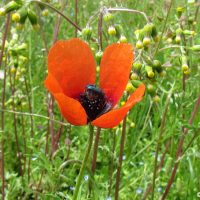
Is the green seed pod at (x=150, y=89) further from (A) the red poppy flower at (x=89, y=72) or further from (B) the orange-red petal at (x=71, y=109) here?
(B) the orange-red petal at (x=71, y=109)

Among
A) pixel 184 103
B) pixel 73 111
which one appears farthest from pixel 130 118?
pixel 73 111

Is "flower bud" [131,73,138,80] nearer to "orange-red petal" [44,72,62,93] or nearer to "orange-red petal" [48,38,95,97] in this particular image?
"orange-red petal" [48,38,95,97]

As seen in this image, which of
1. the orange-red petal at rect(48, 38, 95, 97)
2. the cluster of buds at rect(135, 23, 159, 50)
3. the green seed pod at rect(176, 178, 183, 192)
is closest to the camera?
the orange-red petal at rect(48, 38, 95, 97)

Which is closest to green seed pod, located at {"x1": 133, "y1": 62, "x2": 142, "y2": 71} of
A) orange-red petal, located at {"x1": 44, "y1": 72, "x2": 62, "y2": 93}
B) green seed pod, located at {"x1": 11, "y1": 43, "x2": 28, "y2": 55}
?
orange-red petal, located at {"x1": 44, "y1": 72, "x2": 62, "y2": 93}

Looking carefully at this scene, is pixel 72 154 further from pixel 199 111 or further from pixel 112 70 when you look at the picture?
pixel 112 70

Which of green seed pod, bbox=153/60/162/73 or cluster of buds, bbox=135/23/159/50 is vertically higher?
cluster of buds, bbox=135/23/159/50

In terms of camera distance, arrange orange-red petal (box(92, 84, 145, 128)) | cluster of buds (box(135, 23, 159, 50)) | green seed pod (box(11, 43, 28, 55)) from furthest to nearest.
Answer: green seed pod (box(11, 43, 28, 55)) < cluster of buds (box(135, 23, 159, 50)) < orange-red petal (box(92, 84, 145, 128))

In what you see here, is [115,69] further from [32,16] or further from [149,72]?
[32,16]

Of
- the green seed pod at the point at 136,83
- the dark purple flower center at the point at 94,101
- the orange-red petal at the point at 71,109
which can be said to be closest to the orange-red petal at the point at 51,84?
the orange-red petal at the point at 71,109
